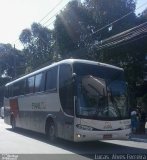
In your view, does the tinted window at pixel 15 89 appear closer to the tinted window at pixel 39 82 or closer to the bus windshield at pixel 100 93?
the tinted window at pixel 39 82

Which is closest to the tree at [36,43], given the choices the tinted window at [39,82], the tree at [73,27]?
the tree at [73,27]

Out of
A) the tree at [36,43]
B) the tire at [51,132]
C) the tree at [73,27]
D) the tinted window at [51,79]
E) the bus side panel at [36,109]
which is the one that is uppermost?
the tree at [36,43]

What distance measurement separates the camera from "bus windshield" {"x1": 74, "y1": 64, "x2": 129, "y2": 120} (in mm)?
13812

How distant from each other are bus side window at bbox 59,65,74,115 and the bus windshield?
356mm

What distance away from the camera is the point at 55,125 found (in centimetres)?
1581

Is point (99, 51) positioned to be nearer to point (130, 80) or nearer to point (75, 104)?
point (130, 80)

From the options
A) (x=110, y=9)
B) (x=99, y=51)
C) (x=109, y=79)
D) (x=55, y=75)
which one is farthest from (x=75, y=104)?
(x=110, y=9)

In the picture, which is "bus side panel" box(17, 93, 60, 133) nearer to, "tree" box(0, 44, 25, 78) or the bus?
the bus

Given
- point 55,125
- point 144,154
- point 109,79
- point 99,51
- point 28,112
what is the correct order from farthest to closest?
point 99,51, point 28,112, point 55,125, point 109,79, point 144,154

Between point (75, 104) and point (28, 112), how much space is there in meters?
7.56

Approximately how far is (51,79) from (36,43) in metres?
39.8

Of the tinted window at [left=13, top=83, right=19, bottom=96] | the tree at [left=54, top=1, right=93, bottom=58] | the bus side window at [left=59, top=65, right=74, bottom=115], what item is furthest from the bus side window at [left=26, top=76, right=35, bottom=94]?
the tree at [left=54, top=1, right=93, bottom=58]

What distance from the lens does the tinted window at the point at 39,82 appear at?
18.0 metres

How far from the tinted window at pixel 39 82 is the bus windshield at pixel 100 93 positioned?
3.87m
